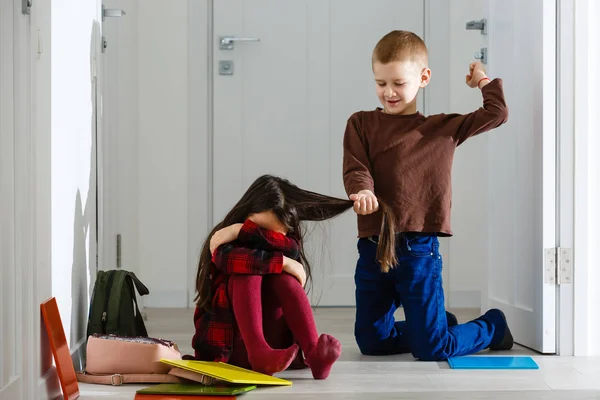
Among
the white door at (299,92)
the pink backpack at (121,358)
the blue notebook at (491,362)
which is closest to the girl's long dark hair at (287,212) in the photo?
the pink backpack at (121,358)

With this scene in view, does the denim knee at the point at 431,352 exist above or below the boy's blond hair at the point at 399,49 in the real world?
below

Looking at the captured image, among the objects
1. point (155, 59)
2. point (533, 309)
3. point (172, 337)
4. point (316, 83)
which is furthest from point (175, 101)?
point (533, 309)

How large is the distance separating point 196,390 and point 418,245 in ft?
2.50

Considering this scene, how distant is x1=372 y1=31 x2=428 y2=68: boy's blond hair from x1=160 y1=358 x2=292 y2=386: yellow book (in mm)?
889

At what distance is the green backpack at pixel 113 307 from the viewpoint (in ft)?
7.14

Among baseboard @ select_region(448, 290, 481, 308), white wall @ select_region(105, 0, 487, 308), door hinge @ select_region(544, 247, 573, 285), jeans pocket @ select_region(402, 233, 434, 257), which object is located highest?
white wall @ select_region(105, 0, 487, 308)

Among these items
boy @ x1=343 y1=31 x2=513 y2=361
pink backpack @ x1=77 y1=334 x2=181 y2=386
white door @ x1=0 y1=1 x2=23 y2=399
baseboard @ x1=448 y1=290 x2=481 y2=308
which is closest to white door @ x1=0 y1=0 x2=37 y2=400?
white door @ x1=0 y1=1 x2=23 y2=399

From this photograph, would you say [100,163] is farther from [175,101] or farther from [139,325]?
[175,101]

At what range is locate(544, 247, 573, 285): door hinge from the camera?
2277 mm

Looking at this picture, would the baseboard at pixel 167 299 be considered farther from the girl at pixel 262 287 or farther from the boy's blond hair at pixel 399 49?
the boy's blond hair at pixel 399 49

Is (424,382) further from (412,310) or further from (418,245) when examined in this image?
(418,245)

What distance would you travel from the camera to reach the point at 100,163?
2.47 meters

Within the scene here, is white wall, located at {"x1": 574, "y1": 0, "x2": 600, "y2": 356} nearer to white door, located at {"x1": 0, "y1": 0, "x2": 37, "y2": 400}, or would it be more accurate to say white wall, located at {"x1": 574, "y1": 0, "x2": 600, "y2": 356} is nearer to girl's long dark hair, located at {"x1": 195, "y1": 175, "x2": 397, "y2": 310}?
girl's long dark hair, located at {"x1": 195, "y1": 175, "x2": 397, "y2": 310}

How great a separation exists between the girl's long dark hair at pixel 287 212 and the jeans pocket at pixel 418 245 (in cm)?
6
